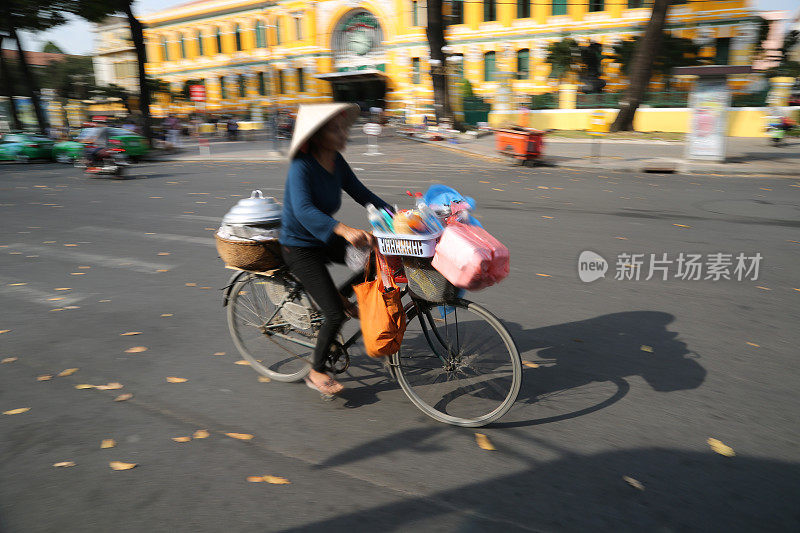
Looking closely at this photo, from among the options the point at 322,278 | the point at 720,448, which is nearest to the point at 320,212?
the point at 322,278

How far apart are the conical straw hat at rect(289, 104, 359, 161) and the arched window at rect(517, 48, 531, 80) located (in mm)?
41122

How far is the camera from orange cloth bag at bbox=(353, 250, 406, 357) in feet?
10.6

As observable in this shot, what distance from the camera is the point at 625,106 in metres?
23.5

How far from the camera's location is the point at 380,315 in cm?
322

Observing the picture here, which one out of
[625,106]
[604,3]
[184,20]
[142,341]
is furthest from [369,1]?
[142,341]

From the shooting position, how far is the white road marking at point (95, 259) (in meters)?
7.05

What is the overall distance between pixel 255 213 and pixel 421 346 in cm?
143

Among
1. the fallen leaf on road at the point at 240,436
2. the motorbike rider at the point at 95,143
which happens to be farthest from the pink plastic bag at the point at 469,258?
the motorbike rider at the point at 95,143

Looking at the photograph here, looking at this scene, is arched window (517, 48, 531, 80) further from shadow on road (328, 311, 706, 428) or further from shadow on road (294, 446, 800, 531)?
shadow on road (294, 446, 800, 531)

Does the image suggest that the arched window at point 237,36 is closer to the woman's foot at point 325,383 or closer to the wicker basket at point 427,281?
the woman's foot at point 325,383

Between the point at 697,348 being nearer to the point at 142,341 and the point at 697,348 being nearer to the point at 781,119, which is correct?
A: the point at 142,341

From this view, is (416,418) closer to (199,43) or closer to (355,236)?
(355,236)

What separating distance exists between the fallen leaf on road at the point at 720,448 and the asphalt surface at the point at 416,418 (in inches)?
1.5

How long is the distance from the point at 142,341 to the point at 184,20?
211 ft
